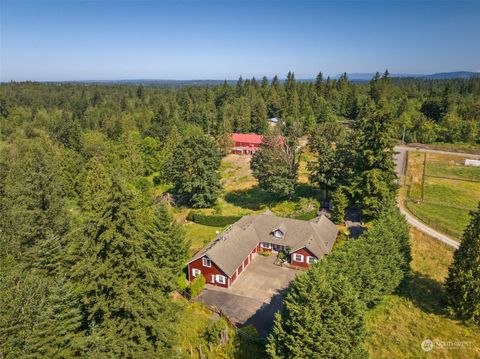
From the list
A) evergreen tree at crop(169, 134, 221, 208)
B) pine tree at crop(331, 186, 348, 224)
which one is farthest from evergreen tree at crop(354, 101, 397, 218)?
evergreen tree at crop(169, 134, 221, 208)

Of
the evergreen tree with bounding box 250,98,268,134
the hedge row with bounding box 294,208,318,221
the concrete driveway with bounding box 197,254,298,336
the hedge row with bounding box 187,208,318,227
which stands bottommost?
the concrete driveway with bounding box 197,254,298,336

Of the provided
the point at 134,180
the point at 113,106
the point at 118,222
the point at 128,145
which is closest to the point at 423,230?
the point at 118,222

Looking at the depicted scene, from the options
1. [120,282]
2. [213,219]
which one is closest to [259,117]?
[213,219]

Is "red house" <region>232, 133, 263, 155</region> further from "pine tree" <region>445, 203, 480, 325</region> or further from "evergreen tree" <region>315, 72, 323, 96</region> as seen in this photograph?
A: "pine tree" <region>445, 203, 480, 325</region>

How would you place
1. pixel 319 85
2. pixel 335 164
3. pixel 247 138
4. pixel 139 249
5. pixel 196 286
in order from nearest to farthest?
pixel 139 249 < pixel 196 286 < pixel 335 164 < pixel 247 138 < pixel 319 85

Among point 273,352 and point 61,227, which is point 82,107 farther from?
point 273,352

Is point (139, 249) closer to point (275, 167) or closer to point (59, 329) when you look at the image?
point (59, 329)
